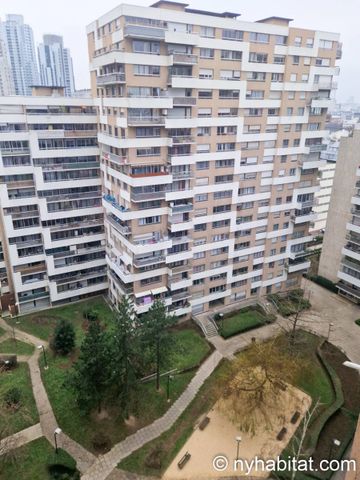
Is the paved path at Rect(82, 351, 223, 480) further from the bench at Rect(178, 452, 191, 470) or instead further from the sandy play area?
the bench at Rect(178, 452, 191, 470)

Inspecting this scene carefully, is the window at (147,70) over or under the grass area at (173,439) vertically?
over

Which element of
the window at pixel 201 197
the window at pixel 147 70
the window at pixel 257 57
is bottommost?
the window at pixel 201 197

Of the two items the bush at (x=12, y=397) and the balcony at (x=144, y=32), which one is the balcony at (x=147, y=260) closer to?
the bush at (x=12, y=397)

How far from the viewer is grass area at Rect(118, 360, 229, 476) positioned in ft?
111

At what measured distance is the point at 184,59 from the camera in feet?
139

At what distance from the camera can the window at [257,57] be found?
47594 mm

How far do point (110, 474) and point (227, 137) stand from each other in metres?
41.6

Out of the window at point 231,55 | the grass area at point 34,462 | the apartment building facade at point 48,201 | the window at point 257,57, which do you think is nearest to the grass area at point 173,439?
Result: the grass area at point 34,462

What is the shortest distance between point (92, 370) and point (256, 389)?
57.9ft

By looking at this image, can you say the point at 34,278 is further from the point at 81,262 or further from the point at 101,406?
the point at 101,406

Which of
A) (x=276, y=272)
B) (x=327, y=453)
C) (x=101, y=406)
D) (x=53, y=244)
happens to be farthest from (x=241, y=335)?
(x=53, y=244)

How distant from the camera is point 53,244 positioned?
55.6 m

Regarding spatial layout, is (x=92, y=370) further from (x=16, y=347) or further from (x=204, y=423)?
(x=16, y=347)

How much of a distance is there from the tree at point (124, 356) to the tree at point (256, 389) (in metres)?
11.5
